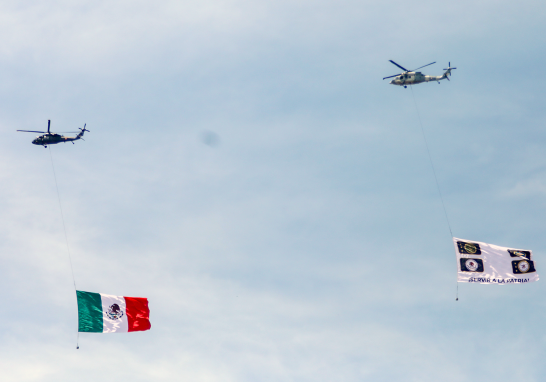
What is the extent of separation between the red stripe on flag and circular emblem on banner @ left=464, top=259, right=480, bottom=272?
43744 mm

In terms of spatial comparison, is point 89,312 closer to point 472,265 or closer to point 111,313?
point 111,313

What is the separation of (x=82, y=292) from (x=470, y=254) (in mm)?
50703

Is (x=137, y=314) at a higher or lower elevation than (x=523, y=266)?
lower

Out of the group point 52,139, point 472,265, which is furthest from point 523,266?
point 52,139

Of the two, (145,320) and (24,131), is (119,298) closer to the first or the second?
(145,320)

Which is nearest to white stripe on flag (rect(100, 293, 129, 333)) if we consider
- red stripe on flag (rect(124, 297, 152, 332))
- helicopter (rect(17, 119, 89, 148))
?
red stripe on flag (rect(124, 297, 152, 332))

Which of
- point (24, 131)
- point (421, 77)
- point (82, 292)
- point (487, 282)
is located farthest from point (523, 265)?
point (24, 131)

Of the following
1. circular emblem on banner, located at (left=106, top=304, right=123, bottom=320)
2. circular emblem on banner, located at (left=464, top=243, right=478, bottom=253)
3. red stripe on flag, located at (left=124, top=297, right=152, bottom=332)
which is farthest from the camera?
red stripe on flag, located at (left=124, top=297, right=152, bottom=332)

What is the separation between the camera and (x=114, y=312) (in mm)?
88125

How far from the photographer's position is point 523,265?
8381 centimetres

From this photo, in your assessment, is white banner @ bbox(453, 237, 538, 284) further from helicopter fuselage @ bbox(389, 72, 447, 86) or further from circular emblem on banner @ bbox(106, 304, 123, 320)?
circular emblem on banner @ bbox(106, 304, 123, 320)

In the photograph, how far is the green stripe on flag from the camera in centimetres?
8444

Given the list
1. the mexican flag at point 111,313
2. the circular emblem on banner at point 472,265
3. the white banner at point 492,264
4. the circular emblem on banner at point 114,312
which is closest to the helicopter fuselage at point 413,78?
the white banner at point 492,264

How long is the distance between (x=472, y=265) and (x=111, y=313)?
48.1 m
